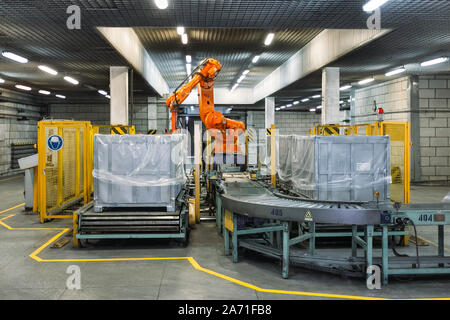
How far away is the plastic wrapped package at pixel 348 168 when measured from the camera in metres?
7.27

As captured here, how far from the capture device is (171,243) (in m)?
7.87

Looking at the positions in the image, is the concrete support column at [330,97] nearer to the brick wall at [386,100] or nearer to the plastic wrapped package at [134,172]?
the brick wall at [386,100]

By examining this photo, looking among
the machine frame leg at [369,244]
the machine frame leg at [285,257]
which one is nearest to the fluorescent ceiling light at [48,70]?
the machine frame leg at [285,257]

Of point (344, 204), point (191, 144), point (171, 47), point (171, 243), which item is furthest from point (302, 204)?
point (191, 144)

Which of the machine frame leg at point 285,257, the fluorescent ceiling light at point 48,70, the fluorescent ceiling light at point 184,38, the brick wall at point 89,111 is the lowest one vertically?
the machine frame leg at point 285,257

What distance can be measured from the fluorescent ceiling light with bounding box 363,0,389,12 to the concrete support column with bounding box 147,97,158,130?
16807 mm

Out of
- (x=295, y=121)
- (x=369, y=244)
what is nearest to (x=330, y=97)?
(x=369, y=244)

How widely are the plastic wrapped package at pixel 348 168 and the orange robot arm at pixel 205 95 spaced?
459 cm

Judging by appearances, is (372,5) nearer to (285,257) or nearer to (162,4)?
(162,4)

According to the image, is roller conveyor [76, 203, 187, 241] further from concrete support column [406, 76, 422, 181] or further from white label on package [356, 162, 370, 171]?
concrete support column [406, 76, 422, 181]

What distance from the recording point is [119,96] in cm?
1387

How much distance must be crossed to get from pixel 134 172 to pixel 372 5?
5.97m

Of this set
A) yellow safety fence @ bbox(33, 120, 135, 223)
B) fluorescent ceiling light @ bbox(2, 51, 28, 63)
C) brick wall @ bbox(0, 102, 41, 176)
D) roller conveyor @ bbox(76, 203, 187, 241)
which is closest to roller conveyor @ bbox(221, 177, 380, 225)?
roller conveyor @ bbox(76, 203, 187, 241)
